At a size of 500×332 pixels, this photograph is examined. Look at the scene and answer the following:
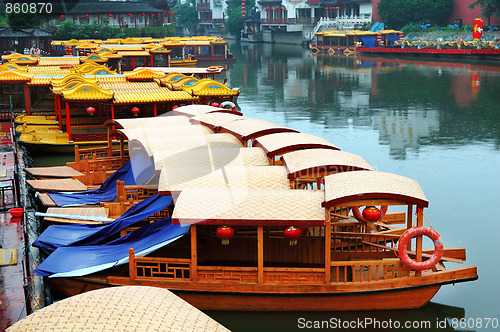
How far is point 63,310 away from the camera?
537 cm

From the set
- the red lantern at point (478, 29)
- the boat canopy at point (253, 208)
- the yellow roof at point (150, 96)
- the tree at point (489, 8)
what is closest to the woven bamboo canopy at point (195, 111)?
the yellow roof at point (150, 96)

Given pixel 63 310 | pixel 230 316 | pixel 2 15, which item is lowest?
pixel 230 316

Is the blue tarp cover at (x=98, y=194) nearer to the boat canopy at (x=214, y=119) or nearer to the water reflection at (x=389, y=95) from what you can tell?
the boat canopy at (x=214, y=119)

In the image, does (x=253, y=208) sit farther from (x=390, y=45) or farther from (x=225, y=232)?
(x=390, y=45)

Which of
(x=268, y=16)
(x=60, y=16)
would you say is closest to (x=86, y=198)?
(x=60, y=16)

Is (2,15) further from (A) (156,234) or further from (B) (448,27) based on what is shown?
(A) (156,234)

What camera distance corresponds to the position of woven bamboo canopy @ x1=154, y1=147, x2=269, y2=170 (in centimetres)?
1084

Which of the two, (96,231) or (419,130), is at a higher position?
(96,231)

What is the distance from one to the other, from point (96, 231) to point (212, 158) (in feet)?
7.25

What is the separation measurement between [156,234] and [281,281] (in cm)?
196

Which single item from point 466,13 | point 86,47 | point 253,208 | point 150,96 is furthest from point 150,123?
point 466,13

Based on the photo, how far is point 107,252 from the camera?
984 centimetres

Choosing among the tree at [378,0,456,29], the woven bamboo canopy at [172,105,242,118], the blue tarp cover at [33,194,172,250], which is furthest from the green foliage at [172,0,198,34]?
the blue tarp cover at [33,194,172,250]

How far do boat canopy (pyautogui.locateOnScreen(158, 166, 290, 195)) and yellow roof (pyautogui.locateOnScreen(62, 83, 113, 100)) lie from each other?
9.57m
